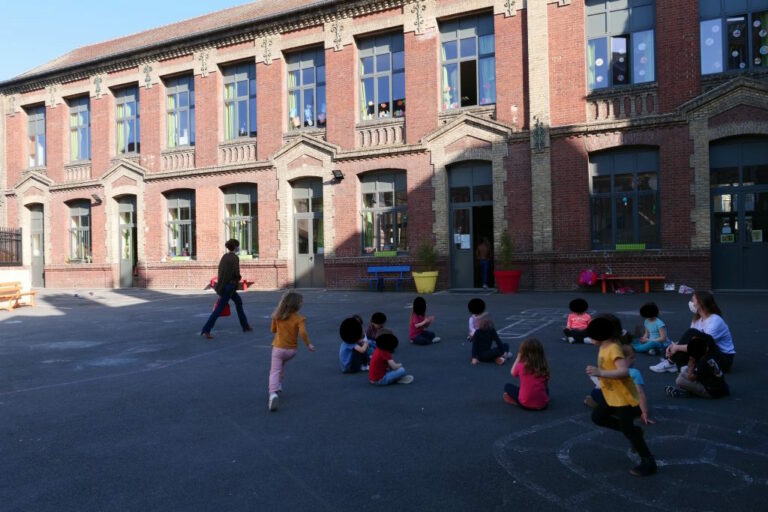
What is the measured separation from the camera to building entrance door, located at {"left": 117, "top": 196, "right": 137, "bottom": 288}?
26.2 meters

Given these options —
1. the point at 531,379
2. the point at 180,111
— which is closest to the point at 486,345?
the point at 531,379

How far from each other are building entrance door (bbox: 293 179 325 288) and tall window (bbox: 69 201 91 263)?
11794 millimetres

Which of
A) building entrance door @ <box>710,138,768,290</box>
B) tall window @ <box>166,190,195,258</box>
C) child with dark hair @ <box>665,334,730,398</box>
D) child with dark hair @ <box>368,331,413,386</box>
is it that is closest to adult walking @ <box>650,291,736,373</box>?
child with dark hair @ <box>665,334,730,398</box>

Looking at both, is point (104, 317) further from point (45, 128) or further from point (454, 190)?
point (45, 128)

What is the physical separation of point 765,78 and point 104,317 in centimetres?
1942

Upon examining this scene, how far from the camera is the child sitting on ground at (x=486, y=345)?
800 cm

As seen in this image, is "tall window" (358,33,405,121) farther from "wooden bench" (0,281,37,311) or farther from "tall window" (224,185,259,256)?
"wooden bench" (0,281,37,311)

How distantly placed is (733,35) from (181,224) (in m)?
21.7

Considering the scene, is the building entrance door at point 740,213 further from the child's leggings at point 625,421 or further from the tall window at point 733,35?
the child's leggings at point 625,421

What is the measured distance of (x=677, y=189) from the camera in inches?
665

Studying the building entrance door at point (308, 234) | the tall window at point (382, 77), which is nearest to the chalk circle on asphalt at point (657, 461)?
the tall window at point (382, 77)

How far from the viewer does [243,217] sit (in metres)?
23.5

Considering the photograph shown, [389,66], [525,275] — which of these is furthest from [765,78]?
[389,66]

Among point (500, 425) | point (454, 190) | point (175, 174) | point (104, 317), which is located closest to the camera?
point (500, 425)
